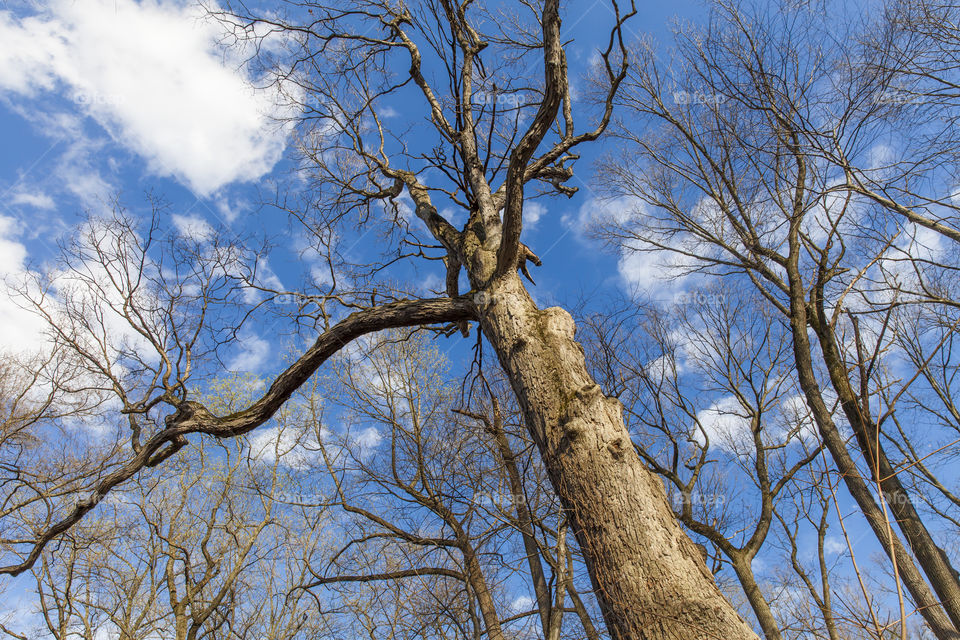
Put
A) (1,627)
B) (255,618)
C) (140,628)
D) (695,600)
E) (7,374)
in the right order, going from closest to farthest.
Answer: (695,600)
(1,627)
(7,374)
(140,628)
(255,618)

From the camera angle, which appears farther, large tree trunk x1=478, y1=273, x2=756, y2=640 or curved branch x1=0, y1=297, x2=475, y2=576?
curved branch x1=0, y1=297, x2=475, y2=576

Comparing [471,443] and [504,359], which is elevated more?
[471,443]

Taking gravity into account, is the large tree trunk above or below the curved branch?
below

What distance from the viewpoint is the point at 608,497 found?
2.55 meters

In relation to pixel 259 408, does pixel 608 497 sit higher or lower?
lower

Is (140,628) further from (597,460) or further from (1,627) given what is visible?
(597,460)

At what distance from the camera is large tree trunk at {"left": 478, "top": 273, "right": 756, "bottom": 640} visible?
2.19 metres

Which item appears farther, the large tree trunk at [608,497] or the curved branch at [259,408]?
the curved branch at [259,408]

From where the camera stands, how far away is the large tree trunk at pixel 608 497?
7.18 feet

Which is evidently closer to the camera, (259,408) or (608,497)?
(608,497)

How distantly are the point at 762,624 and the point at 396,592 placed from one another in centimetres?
451

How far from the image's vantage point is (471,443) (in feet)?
21.8

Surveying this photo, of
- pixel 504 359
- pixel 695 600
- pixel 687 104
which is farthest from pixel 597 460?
pixel 687 104

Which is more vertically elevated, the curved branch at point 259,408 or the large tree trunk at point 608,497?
the curved branch at point 259,408
